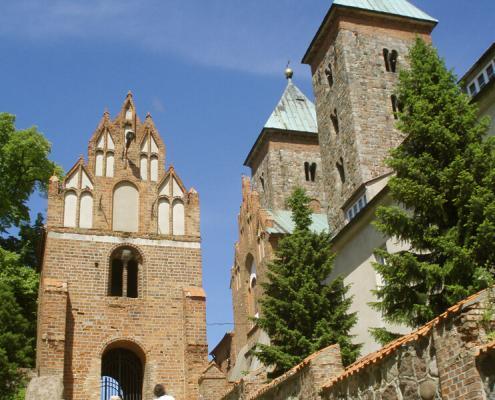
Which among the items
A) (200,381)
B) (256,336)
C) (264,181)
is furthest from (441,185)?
(264,181)

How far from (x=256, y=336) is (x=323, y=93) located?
1326 cm

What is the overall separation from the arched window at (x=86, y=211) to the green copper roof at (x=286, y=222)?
8873 mm

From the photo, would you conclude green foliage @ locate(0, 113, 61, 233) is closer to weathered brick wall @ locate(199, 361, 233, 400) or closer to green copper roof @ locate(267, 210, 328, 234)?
green copper roof @ locate(267, 210, 328, 234)

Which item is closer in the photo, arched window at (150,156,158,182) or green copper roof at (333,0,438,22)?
arched window at (150,156,158,182)

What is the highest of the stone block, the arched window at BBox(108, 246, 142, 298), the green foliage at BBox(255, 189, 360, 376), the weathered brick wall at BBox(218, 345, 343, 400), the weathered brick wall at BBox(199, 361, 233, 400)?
the arched window at BBox(108, 246, 142, 298)

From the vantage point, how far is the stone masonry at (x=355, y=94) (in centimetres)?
3028

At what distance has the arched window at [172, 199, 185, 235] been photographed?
934 inches

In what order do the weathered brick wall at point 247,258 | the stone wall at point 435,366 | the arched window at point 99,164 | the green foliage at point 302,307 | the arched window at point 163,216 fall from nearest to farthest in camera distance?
the stone wall at point 435,366
the green foliage at point 302,307
the arched window at point 163,216
the arched window at point 99,164
the weathered brick wall at point 247,258

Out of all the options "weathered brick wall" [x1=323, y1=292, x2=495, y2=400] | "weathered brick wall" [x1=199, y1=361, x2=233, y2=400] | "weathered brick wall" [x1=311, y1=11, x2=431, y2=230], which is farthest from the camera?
"weathered brick wall" [x1=311, y1=11, x2=431, y2=230]

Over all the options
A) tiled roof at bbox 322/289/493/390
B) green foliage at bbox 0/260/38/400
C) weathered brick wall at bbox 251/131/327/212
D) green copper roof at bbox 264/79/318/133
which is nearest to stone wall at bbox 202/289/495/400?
tiled roof at bbox 322/289/493/390

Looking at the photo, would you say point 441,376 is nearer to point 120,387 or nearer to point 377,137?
point 120,387

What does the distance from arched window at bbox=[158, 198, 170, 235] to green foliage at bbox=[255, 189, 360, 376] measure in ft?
20.4

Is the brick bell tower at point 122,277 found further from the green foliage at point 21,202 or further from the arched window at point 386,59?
the arched window at point 386,59

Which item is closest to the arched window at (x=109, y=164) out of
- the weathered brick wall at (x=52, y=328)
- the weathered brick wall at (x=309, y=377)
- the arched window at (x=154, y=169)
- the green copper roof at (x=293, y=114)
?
the arched window at (x=154, y=169)
